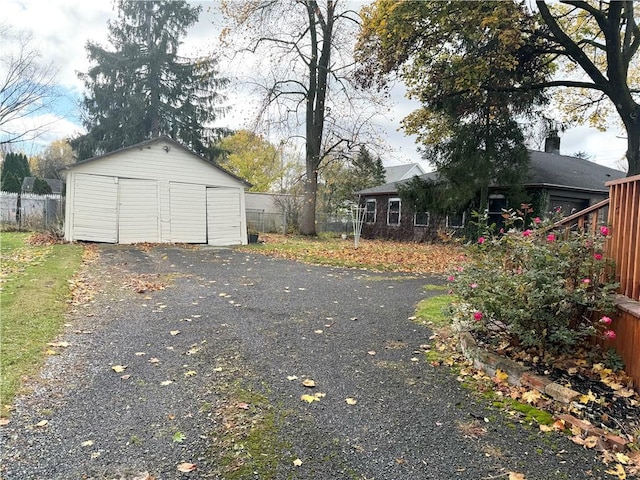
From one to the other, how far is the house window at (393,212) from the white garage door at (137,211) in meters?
12.5

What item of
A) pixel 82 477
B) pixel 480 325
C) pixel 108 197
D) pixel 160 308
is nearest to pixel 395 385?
pixel 480 325

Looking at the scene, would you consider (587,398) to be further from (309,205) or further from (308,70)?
(308,70)

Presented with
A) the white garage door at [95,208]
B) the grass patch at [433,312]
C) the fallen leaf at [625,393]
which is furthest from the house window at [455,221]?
the fallen leaf at [625,393]

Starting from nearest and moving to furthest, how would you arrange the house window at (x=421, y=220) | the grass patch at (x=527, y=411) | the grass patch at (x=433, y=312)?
the grass patch at (x=527, y=411) → the grass patch at (x=433, y=312) → the house window at (x=421, y=220)

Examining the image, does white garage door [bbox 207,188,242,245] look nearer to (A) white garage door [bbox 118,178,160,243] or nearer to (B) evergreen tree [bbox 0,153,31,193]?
(A) white garage door [bbox 118,178,160,243]

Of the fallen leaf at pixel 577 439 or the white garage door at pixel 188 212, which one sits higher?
the white garage door at pixel 188 212

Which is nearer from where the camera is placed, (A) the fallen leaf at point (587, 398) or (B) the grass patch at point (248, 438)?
(B) the grass patch at point (248, 438)

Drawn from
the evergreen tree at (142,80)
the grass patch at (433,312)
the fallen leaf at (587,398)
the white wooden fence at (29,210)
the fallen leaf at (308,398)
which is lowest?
the fallen leaf at (308,398)

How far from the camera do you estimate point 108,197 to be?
12953 millimetres

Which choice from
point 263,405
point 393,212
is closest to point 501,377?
point 263,405

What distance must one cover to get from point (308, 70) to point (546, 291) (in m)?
18.3

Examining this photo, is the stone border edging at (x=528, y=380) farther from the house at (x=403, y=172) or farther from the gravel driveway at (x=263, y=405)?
the house at (x=403, y=172)

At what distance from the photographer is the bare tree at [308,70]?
17.8 metres

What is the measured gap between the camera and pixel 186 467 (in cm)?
214
